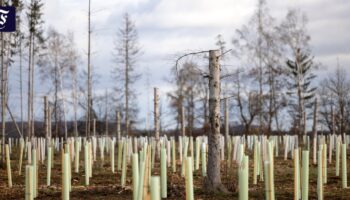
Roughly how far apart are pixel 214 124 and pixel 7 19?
443 inches

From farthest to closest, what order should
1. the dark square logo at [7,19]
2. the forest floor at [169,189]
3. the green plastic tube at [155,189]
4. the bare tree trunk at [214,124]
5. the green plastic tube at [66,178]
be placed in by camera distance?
the dark square logo at [7,19] → the bare tree trunk at [214,124] → the forest floor at [169,189] → the green plastic tube at [66,178] → the green plastic tube at [155,189]

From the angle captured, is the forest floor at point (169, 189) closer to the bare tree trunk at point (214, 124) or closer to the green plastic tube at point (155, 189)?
the bare tree trunk at point (214, 124)

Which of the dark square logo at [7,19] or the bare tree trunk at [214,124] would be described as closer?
the bare tree trunk at [214,124]

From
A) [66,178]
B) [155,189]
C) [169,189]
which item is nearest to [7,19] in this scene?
[169,189]

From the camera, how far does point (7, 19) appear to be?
20.6 metres

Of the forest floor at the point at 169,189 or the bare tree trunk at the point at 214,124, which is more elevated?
the bare tree trunk at the point at 214,124

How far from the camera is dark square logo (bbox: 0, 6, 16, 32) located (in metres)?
19.9

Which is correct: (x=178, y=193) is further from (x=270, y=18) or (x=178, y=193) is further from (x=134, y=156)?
(x=270, y=18)

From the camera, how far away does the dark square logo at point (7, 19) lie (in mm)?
19938

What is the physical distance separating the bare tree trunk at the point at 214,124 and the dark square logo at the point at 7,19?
402 inches

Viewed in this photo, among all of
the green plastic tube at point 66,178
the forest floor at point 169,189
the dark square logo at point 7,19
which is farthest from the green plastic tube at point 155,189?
the dark square logo at point 7,19

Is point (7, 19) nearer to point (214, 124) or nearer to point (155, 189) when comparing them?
point (214, 124)

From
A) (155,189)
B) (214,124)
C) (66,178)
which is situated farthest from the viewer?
(214,124)

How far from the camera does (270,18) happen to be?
3850cm
